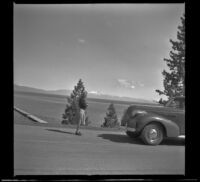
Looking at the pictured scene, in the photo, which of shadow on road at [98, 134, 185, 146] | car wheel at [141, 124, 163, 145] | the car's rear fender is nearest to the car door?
the car's rear fender

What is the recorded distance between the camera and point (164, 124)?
8578 millimetres

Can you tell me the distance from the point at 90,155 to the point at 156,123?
2.42m

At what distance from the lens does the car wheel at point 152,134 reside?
863 centimetres

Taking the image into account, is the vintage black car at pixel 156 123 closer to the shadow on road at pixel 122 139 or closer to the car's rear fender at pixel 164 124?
the car's rear fender at pixel 164 124

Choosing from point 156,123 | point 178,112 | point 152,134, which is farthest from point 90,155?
point 178,112

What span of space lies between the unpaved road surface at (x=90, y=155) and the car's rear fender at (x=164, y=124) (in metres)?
0.41

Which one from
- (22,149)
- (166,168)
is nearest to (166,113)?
(166,168)

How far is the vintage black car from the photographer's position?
861 cm

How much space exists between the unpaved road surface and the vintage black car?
31cm

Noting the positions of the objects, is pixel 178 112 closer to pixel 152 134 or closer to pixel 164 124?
pixel 164 124

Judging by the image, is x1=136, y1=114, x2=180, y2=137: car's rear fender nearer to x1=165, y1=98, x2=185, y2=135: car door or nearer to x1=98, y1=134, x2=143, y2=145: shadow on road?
x1=165, y1=98, x2=185, y2=135: car door
